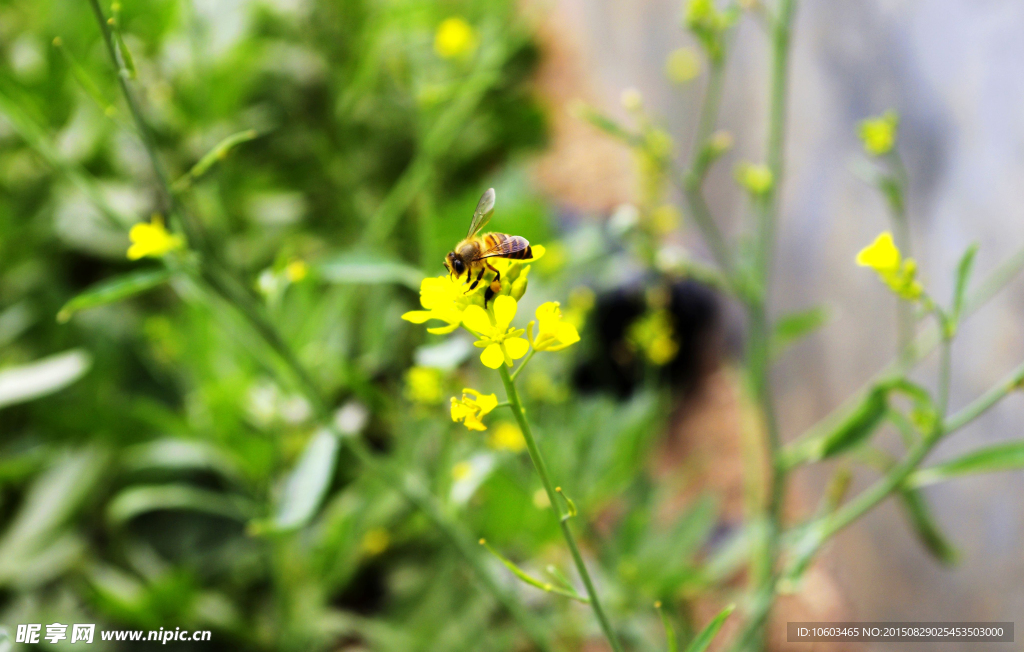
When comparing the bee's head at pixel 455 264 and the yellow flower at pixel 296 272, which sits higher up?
the yellow flower at pixel 296 272

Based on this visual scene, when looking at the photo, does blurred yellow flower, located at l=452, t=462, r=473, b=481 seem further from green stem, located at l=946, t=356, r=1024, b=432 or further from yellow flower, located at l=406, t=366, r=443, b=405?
green stem, located at l=946, t=356, r=1024, b=432

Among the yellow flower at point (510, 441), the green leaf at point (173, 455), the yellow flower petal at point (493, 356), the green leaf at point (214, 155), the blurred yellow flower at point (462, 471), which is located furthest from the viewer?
the green leaf at point (173, 455)

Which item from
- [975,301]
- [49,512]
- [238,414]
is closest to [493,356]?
[975,301]

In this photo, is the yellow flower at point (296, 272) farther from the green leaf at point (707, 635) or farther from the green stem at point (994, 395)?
the green stem at point (994, 395)

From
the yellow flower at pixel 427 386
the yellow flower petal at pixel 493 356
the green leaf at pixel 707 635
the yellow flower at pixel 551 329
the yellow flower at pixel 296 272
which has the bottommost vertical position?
the green leaf at pixel 707 635

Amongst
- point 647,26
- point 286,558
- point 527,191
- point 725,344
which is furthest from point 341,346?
point 647,26

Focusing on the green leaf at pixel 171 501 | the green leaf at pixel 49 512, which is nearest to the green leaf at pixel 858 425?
the green leaf at pixel 171 501

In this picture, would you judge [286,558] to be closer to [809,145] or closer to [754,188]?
[754,188]
